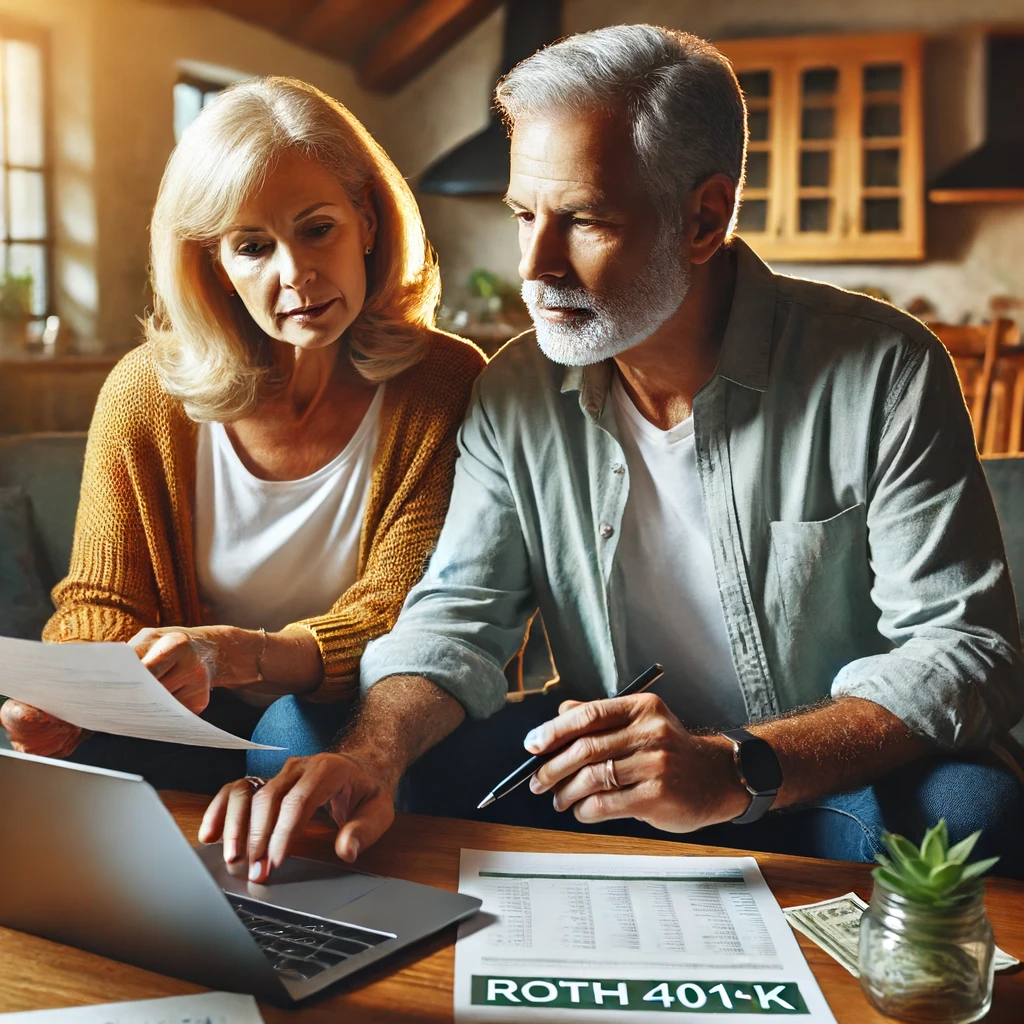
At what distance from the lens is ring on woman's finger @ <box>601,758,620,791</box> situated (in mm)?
992

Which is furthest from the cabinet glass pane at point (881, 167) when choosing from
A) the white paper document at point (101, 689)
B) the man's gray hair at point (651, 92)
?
the white paper document at point (101, 689)

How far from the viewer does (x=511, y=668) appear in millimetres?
1703

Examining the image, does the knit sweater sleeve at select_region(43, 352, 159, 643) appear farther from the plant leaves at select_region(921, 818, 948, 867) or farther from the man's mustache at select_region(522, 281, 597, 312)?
the plant leaves at select_region(921, 818, 948, 867)

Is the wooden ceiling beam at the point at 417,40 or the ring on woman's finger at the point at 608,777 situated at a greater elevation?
the wooden ceiling beam at the point at 417,40

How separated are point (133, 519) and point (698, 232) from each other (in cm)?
81

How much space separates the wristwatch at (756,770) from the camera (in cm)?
106

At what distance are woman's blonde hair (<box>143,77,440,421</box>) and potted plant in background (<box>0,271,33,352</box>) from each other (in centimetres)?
292

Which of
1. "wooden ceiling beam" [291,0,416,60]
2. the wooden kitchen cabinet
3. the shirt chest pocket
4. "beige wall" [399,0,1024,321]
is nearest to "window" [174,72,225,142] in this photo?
"wooden ceiling beam" [291,0,416,60]

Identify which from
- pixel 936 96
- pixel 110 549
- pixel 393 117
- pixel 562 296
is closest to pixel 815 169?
pixel 936 96

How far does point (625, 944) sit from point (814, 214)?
572cm

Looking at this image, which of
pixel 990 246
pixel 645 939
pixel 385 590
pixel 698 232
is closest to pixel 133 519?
pixel 385 590

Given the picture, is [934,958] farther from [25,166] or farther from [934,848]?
[25,166]

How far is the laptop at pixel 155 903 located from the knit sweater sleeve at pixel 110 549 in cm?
65

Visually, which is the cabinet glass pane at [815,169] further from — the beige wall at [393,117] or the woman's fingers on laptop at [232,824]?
the woman's fingers on laptop at [232,824]
